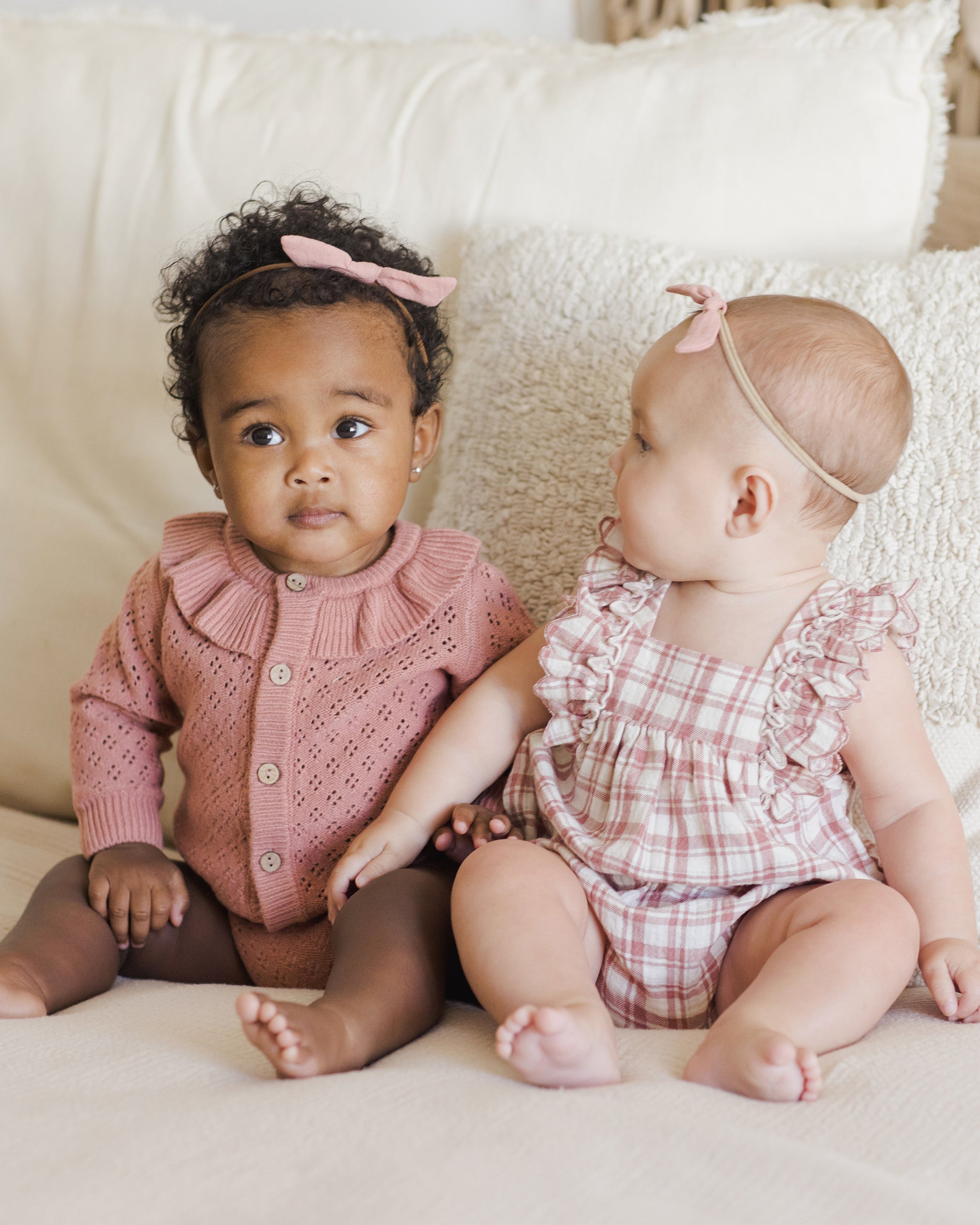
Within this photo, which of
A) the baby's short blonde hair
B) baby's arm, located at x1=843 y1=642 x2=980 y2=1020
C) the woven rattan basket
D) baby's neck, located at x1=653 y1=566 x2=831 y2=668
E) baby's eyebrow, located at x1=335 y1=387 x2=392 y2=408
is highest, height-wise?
the woven rattan basket

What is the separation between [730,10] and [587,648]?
1.06 m

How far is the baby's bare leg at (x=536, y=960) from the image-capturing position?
709 mm

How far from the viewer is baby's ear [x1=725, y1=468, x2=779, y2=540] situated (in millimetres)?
918

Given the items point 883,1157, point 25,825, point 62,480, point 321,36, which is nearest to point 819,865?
point 883,1157

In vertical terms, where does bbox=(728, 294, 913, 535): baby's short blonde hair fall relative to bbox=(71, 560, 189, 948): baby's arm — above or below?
above

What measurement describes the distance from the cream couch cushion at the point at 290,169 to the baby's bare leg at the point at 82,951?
1.22 feet

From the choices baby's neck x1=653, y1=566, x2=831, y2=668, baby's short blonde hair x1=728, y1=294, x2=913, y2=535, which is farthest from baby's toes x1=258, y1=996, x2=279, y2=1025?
baby's short blonde hair x1=728, y1=294, x2=913, y2=535

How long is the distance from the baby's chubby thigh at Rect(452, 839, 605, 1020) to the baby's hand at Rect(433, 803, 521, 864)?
0.04m

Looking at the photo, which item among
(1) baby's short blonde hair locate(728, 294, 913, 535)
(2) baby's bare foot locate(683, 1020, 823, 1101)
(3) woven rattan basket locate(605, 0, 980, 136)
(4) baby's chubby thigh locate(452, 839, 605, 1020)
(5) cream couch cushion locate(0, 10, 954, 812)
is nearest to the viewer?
(2) baby's bare foot locate(683, 1020, 823, 1101)

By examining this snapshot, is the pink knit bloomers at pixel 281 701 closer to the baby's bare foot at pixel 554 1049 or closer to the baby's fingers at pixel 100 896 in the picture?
the baby's fingers at pixel 100 896

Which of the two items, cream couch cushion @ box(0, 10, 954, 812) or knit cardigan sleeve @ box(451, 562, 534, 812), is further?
cream couch cushion @ box(0, 10, 954, 812)

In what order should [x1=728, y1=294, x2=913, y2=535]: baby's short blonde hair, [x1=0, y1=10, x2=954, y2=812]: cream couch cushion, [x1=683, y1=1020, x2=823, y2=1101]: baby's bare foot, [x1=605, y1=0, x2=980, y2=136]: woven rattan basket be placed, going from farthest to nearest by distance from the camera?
[x1=605, y1=0, x2=980, y2=136]: woven rattan basket, [x1=0, y1=10, x2=954, y2=812]: cream couch cushion, [x1=728, y1=294, x2=913, y2=535]: baby's short blonde hair, [x1=683, y1=1020, x2=823, y2=1101]: baby's bare foot

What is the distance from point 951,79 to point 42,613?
51.8 inches

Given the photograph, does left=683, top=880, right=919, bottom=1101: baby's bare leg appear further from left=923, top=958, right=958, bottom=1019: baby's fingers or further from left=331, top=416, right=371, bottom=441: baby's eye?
left=331, top=416, right=371, bottom=441: baby's eye
